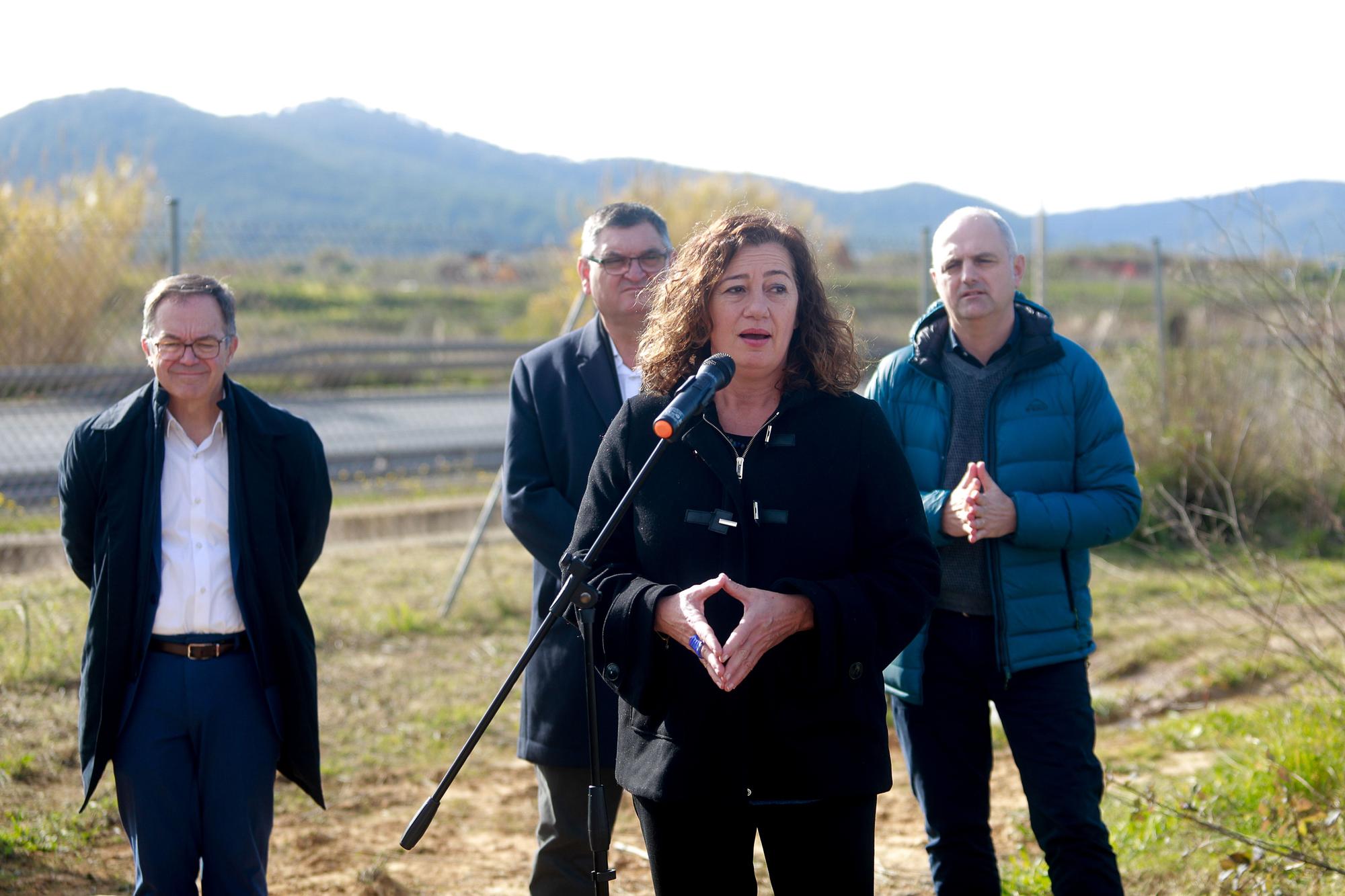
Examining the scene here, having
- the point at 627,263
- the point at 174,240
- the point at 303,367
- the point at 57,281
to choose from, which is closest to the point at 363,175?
the point at 303,367

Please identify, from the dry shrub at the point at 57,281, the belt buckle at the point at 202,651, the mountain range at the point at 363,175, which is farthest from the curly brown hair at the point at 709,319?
the mountain range at the point at 363,175

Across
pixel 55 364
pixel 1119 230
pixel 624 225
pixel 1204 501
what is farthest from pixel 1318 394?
pixel 1119 230

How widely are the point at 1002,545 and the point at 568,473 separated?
1.30m

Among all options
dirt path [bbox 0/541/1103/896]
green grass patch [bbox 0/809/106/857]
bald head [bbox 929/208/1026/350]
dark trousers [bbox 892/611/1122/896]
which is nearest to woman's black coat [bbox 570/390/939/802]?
dark trousers [bbox 892/611/1122/896]

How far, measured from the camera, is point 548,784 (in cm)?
390

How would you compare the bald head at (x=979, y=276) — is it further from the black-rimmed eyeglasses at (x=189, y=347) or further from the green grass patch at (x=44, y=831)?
the green grass patch at (x=44, y=831)

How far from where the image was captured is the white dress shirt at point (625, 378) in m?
4.05

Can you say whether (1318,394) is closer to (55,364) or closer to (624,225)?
(624,225)

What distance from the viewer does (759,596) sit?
2703 mm

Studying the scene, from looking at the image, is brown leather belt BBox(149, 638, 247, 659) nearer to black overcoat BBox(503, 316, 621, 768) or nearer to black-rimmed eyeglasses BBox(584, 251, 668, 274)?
black overcoat BBox(503, 316, 621, 768)

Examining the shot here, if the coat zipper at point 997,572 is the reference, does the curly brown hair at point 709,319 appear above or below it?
above

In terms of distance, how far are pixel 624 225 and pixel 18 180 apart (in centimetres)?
892

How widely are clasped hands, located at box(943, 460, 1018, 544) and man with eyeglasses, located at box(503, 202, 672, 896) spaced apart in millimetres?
1050

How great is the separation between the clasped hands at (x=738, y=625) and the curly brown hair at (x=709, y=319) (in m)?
0.55
